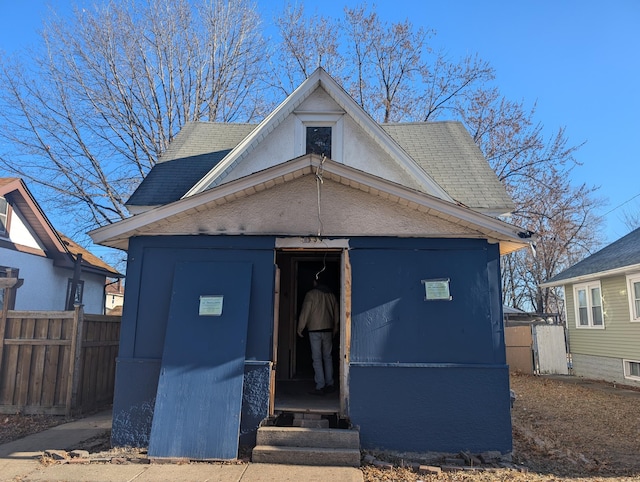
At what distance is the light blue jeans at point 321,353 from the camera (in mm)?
7445

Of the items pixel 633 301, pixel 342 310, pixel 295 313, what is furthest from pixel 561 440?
pixel 633 301

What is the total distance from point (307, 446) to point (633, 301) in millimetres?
11201

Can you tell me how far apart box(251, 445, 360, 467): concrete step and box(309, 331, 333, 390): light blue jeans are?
1897mm

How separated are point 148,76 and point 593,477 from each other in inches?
783

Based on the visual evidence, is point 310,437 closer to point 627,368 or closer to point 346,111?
point 346,111

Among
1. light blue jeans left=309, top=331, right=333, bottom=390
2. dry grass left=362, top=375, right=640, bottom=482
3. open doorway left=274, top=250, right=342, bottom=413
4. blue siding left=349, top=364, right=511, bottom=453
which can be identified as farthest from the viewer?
open doorway left=274, top=250, right=342, bottom=413

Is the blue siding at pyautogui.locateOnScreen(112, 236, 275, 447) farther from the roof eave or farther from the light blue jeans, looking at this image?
the roof eave

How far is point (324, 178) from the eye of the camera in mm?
6359

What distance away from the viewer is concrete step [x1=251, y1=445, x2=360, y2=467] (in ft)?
17.8

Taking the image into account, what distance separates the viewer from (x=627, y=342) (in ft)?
42.9

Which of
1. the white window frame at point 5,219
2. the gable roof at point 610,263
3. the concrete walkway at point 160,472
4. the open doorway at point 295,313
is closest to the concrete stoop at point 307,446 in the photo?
the concrete walkway at point 160,472

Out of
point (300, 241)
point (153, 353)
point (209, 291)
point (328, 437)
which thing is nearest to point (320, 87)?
point (300, 241)

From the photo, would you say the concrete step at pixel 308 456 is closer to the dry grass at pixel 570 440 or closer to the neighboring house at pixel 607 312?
the dry grass at pixel 570 440

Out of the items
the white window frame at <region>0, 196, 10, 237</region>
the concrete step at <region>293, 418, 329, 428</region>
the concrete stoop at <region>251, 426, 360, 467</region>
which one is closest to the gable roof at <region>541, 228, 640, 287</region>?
the concrete step at <region>293, 418, 329, 428</region>
